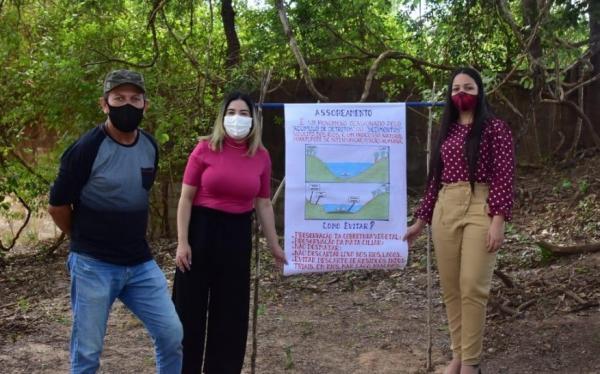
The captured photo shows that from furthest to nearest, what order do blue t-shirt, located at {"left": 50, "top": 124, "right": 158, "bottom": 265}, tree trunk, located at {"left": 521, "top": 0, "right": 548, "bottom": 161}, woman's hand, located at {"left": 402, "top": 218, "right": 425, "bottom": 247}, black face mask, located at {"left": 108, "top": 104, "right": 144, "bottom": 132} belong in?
tree trunk, located at {"left": 521, "top": 0, "right": 548, "bottom": 161} < woman's hand, located at {"left": 402, "top": 218, "right": 425, "bottom": 247} < black face mask, located at {"left": 108, "top": 104, "right": 144, "bottom": 132} < blue t-shirt, located at {"left": 50, "top": 124, "right": 158, "bottom": 265}

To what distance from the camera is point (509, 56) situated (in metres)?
8.79

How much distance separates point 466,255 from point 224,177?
1435 mm

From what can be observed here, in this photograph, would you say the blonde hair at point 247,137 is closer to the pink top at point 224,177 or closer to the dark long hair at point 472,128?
the pink top at point 224,177

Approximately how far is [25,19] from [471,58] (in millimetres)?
6141

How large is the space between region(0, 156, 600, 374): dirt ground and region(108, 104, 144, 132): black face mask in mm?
2323

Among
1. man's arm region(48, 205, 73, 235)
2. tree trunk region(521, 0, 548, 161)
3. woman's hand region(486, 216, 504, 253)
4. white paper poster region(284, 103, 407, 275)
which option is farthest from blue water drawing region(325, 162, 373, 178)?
tree trunk region(521, 0, 548, 161)

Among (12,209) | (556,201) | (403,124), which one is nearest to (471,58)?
(556,201)

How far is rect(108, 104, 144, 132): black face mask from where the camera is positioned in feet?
11.8

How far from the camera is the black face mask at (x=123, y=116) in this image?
3602 millimetres

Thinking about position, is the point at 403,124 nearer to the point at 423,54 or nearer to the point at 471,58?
the point at 471,58

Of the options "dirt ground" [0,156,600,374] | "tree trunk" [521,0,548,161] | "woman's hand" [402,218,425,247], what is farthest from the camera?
"tree trunk" [521,0,548,161]

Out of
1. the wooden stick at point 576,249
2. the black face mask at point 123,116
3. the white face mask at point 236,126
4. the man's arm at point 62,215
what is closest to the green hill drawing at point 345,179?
the white face mask at point 236,126

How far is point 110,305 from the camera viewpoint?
11.9 feet

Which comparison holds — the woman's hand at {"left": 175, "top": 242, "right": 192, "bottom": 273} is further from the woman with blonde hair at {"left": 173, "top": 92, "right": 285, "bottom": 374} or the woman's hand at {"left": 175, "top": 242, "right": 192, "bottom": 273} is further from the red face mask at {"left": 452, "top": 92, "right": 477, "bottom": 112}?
the red face mask at {"left": 452, "top": 92, "right": 477, "bottom": 112}
